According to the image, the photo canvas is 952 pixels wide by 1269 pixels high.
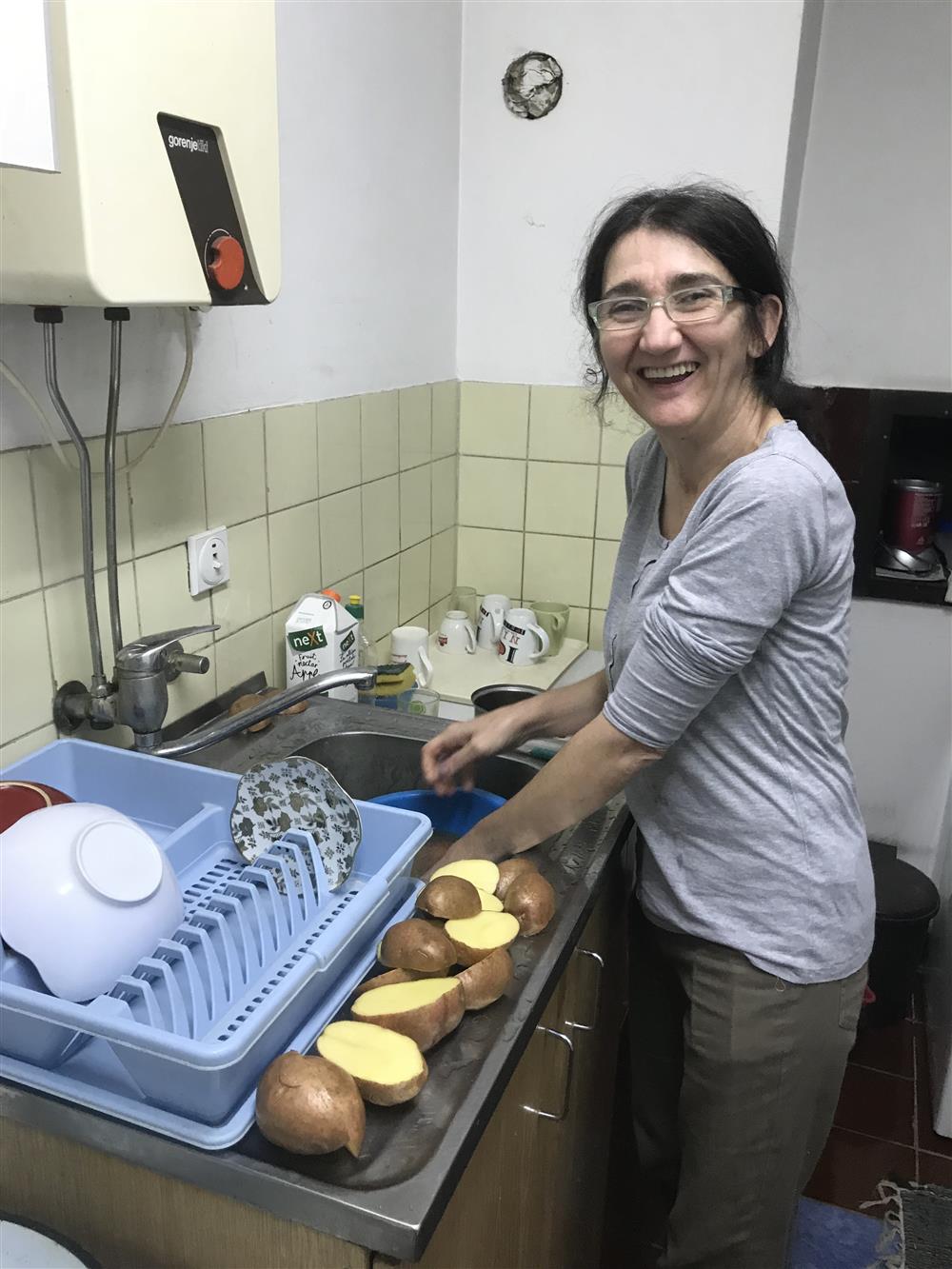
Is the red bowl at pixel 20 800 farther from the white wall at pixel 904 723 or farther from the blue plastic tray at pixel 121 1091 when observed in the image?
the white wall at pixel 904 723

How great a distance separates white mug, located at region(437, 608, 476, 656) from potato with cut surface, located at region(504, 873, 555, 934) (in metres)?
1.10

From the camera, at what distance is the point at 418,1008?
779 mm

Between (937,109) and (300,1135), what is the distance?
2265 mm

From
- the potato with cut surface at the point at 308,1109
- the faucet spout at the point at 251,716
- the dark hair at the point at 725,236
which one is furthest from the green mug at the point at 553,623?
the potato with cut surface at the point at 308,1109

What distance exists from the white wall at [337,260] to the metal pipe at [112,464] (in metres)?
0.06

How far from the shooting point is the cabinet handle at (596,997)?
1.12m

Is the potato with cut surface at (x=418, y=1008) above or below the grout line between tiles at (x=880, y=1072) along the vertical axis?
above

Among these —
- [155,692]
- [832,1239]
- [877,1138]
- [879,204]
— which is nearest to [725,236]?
[155,692]

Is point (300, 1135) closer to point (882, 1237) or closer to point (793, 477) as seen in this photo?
point (793, 477)

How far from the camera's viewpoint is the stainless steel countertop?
0.65 meters

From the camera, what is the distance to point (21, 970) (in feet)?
2.51

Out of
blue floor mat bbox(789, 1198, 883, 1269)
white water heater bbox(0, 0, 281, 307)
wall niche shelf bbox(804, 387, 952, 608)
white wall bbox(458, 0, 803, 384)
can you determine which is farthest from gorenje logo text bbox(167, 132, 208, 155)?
blue floor mat bbox(789, 1198, 883, 1269)

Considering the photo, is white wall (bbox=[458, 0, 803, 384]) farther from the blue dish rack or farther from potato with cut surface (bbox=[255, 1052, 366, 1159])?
potato with cut surface (bbox=[255, 1052, 366, 1159])

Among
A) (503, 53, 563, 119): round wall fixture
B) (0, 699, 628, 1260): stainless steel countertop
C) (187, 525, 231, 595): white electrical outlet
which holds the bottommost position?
A: (0, 699, 628, 1260): stainless steel countertop
